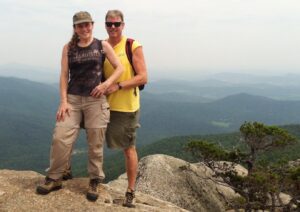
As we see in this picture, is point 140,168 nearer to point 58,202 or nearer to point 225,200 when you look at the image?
point 225,200

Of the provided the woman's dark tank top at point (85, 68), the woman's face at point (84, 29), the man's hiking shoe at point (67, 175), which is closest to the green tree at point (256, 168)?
the man's hiking shoe at point (67, 175)

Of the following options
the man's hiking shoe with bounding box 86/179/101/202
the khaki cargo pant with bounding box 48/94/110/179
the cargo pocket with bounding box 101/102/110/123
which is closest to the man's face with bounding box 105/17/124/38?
the khaki cargo pant with bounding box 48/94/110/179

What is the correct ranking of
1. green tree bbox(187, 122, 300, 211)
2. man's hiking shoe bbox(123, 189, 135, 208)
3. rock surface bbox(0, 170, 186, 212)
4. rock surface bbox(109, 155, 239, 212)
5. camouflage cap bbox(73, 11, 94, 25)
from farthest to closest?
rock surface bbox(109, 155, 239, 212) → green tree bbox(187, 122, 300, 211) → man's hiking shoe bbox(123, 189, 135, 208) → rock surface bbox(0, 170, 186, 212) → camouflage cap bbox(73, 11, 94, 25)

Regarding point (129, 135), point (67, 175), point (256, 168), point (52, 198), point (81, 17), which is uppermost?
point (81, 17)

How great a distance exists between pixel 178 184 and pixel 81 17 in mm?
14027

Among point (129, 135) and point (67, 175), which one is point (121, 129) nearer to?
point (129, 135)

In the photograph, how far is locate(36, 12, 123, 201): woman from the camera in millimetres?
8180

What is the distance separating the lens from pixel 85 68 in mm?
8250

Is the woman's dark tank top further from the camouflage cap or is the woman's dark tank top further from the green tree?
the green tree

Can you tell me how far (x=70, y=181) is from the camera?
32.3 feet

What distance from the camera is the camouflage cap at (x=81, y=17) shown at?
26.2 ft

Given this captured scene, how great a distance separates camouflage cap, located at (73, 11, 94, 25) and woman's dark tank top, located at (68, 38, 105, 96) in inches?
20.6

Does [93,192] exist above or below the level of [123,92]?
below

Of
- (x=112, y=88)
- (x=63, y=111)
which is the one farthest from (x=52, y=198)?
(x=112, y=88)
